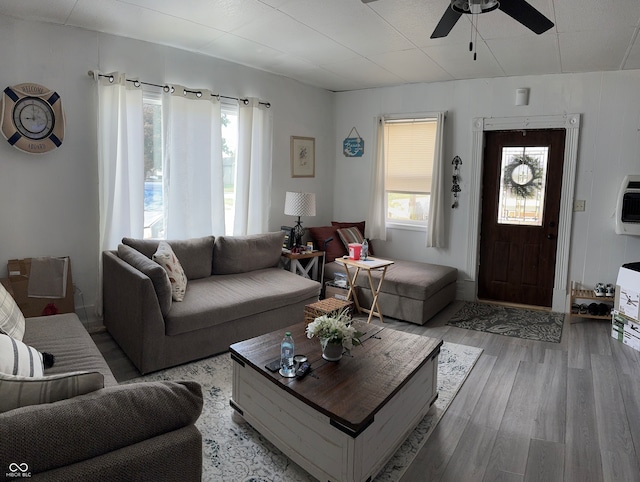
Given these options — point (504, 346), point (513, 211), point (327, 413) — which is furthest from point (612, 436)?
point (513, 211)

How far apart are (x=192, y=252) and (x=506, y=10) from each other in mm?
3116

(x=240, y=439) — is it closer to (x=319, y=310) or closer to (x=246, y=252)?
(x=319, y=310)

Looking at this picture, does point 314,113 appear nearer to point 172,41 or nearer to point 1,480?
point 172,41

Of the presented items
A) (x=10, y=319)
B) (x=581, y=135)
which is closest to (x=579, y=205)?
(x=581, y=135)

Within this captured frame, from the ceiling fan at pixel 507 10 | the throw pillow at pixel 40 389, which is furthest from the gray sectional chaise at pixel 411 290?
the throw pillow at pixel 40 389

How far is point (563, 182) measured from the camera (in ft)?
15.4

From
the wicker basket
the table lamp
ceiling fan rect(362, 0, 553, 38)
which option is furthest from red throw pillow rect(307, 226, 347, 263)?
ceiling fan rect(362, 0, 553, 38)

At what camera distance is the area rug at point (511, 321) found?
166 inches

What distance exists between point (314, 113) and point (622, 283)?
396 centimetres

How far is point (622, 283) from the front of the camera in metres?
4.05

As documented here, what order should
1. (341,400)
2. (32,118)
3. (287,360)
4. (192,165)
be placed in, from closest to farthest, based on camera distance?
(341,400)
(287,360)
(32,118)
(192,165)

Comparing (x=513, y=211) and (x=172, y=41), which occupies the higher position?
(x=172, y=41)

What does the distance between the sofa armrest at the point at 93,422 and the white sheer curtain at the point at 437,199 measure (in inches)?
169

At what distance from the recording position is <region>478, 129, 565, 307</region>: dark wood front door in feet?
15.8
